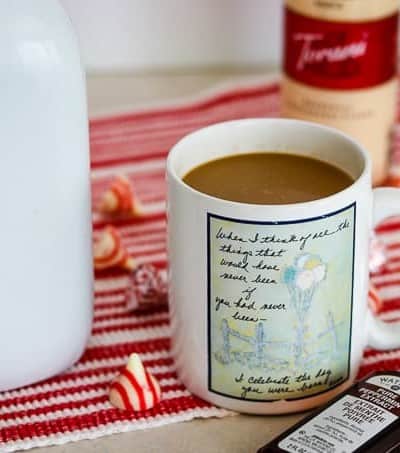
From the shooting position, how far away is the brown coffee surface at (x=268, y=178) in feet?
1.93

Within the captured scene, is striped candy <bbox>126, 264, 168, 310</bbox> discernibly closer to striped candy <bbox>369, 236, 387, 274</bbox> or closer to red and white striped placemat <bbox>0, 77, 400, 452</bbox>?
red and white striped placemat <bbox>0, 77, 400, 452</bbox>

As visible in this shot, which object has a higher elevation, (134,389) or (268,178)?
(268,178)

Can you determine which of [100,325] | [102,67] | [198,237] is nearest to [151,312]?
[100,325]

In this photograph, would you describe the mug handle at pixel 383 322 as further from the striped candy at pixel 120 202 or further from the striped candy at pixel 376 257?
the striped candy at pixel 120 202

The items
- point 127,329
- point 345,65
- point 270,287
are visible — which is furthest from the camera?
point 345,65

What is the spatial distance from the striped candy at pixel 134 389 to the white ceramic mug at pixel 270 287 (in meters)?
0.02

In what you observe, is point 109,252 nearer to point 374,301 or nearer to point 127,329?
point 127,329

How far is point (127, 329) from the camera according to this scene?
2.25 ft

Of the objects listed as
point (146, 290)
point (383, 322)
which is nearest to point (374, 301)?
point (383, 322)

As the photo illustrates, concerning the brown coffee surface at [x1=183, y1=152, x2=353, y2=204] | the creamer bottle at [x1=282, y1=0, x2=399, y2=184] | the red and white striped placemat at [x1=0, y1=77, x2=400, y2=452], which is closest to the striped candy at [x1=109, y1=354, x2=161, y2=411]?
the red and white striped placemat at [x1=0, y1=77, x2=400, y2=452]

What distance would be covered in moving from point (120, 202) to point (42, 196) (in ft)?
0.73

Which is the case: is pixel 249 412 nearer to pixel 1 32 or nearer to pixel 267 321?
pixel 267 321

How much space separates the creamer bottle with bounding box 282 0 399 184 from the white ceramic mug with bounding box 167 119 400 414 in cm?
18

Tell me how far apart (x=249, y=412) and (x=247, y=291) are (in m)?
0.08
